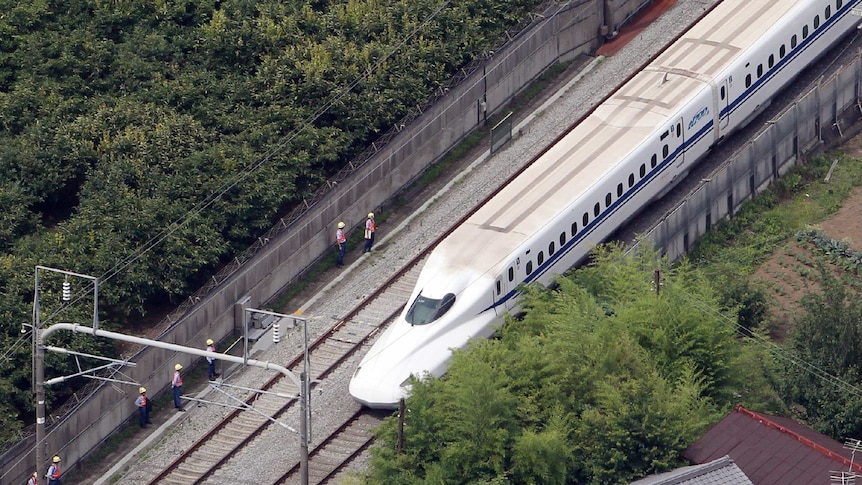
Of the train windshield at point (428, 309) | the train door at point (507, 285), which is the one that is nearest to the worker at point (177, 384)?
the train windshield at point (428, 309)

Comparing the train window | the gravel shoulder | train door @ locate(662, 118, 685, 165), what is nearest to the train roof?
train door @ locate(662, 118, 685, 165)

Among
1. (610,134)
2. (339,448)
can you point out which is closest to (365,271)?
(610,134)

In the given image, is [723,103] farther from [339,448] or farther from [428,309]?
[339,448]

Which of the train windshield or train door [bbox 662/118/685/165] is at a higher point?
train door [bbox 662/118/685/165]

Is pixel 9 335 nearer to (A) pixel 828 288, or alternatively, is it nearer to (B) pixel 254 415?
(B) pixel 254 415

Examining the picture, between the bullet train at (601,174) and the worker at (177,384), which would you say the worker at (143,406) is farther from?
the bullet train at (601,174)

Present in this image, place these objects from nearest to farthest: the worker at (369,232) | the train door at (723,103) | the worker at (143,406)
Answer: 1. the worker at (143,406)
2. the worker at (369,232)
3. the train door at (723,103)

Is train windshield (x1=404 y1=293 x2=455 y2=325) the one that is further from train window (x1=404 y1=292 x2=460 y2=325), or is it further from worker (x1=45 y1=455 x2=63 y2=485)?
worker (x1=45 y1=455 x2=63 y2=485)
